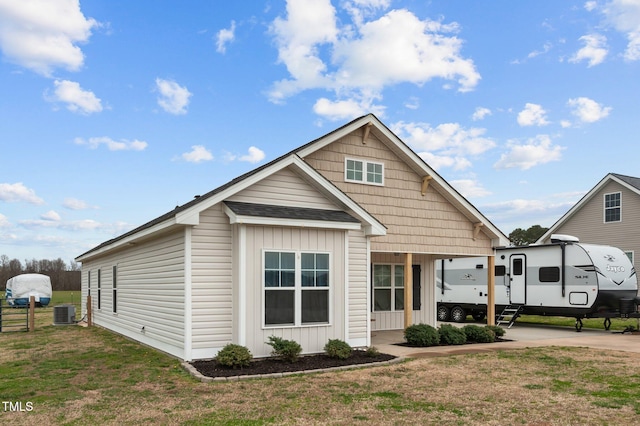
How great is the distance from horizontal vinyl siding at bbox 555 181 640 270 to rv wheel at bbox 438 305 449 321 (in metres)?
8.61

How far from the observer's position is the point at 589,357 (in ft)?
38.0

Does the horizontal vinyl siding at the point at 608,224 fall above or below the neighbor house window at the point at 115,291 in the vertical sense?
above

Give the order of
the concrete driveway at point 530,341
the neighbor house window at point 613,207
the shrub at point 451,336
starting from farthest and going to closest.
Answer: the neighbor house window at point 613,207 < the shrub at point 451,336 < the concrete driveway at point 530,341

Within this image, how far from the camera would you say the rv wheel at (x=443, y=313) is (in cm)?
2309

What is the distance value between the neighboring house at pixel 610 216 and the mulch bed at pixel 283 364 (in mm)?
17968

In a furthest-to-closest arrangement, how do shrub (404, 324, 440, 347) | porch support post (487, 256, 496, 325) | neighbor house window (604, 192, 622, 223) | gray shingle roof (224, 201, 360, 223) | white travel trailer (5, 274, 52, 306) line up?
white travel trailer (5, 274, 52, 306) → neighbor house window (604, 192, 622, 223) → porch support post (487, 256, 496, 325) → shrub (404, 324, 440, 347) → gray shingle roof (224, 201, 360, 223)

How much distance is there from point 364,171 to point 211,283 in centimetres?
585

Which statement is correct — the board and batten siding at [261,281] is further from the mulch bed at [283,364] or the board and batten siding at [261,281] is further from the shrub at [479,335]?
the shrub at [479,335]

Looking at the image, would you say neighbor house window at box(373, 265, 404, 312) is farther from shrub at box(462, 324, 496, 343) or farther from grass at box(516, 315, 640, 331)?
grass at box(516, 315, 640, 331)

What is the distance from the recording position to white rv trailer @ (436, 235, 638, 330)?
1712 cm

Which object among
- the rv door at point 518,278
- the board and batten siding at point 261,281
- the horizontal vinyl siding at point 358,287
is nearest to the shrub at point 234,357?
the board and batten siding at point 261,281

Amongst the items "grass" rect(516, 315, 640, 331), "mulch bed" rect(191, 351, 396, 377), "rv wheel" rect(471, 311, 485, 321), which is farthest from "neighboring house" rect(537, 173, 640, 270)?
"mulch bed" rect(191, 351, 396, 377)

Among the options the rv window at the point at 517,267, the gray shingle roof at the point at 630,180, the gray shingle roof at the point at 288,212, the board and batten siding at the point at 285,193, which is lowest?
the rv window at the point at 517,267

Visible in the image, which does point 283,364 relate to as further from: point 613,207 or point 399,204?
point 613,207
